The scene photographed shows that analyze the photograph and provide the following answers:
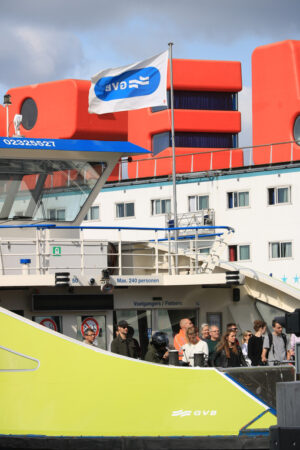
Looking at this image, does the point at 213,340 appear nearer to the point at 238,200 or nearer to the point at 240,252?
the point at 240,252

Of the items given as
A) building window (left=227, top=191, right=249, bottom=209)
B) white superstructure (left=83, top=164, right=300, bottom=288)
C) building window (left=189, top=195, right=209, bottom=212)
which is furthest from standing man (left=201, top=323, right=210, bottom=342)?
building window (left=189, top=195, right=209, bottom=212)

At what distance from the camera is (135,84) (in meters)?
27.3

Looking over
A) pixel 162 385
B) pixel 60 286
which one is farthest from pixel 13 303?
pixel 162 385

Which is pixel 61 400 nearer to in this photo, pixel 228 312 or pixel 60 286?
pixel 60 286

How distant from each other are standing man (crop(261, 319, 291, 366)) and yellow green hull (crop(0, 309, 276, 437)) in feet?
6.49

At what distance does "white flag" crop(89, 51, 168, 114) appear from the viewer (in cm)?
2686

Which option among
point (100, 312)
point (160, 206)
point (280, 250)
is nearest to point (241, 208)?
point (280, 250)

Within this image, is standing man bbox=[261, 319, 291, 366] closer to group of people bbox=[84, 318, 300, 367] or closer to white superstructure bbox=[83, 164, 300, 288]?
group of people bbox=[84, 318, 300, 367]

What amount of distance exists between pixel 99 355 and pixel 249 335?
380cm

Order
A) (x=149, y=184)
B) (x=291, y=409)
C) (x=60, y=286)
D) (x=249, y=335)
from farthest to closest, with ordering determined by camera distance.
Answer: (x=149, y=184)
(x=249, y=335)
(x=60, y=286)
(x=291, y=409)

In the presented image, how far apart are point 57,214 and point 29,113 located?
122 feet

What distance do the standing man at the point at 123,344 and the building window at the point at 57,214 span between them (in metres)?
3.59

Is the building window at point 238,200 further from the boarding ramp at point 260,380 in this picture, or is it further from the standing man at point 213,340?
the boarding ramp at point 260,380

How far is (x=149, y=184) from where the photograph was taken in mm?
47250
